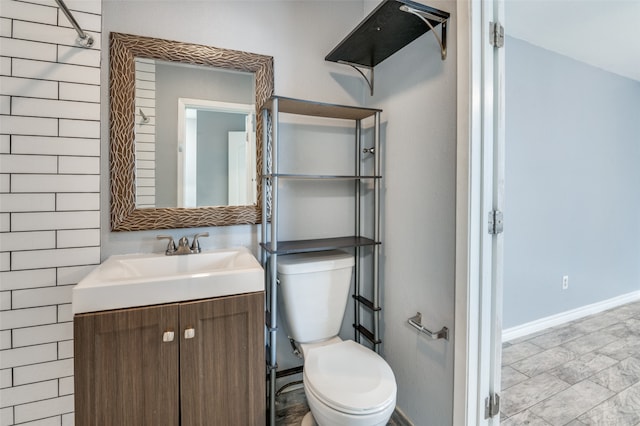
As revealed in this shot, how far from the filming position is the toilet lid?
1.05 metres

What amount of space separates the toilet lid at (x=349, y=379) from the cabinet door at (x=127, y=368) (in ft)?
1.83

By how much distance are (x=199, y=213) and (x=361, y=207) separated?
3.10ft

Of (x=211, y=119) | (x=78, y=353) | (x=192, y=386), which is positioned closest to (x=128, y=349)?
(x=78, y=353)

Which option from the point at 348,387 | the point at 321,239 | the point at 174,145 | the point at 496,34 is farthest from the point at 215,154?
the point at 496,34

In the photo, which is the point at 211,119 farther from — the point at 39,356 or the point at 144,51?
the point at 39,356

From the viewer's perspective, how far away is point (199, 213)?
1.50m

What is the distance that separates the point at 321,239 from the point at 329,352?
2.06 feet

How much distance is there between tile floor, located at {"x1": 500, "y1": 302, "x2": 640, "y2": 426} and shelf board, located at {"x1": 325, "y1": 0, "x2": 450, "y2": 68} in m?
1.98

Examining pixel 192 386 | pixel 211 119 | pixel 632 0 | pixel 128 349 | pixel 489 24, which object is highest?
pixel 632 0

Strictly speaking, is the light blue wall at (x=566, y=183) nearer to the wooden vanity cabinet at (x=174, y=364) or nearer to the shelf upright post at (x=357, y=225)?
the shelf upright post at (x=357, y=225)

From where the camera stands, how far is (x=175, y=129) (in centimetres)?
147

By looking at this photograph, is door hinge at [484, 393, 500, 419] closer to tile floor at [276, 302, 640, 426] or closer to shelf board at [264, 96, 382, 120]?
tile floor at [276, 302, 640, 426]

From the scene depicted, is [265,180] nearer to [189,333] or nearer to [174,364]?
[189,333]

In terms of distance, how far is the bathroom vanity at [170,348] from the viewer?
1019 mm
